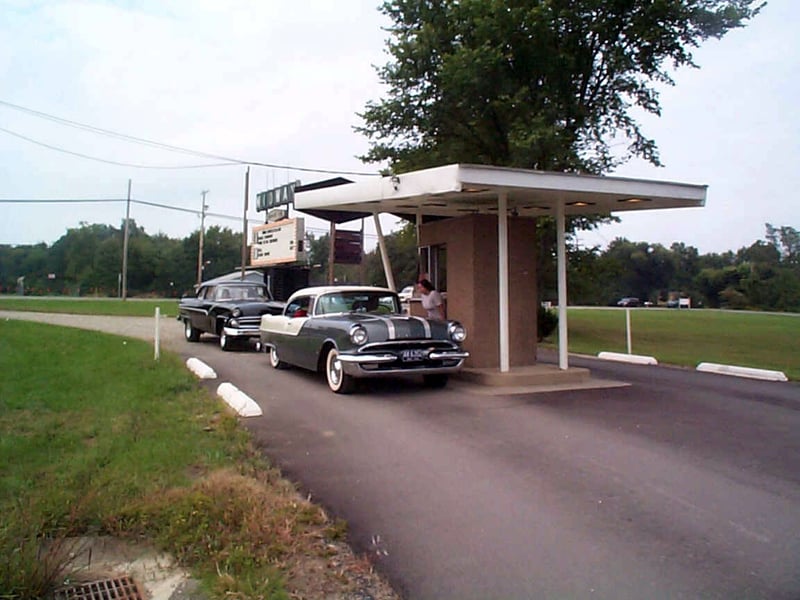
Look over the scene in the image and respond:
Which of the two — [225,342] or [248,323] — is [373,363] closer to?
[248,323]

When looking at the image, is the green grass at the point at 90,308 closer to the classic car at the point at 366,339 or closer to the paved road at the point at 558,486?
the classic car at the point at 366,339

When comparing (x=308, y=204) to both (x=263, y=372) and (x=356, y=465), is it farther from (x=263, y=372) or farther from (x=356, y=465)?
(x=356, y=465)

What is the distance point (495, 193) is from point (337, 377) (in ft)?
12.2

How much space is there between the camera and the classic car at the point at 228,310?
50.6ft

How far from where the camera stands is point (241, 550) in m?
3.74

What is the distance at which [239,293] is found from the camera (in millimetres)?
16656

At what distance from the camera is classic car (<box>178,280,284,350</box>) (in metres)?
15.4

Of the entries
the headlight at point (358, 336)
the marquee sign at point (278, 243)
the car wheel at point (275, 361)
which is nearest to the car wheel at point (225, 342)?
the car wheel at point (275, 361)

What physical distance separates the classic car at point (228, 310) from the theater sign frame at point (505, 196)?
398cm

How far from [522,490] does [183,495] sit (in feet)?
8.13

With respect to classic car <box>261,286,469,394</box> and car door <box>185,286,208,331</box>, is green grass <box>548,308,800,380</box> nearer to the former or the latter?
classic car <box>261,286,469,394</box>

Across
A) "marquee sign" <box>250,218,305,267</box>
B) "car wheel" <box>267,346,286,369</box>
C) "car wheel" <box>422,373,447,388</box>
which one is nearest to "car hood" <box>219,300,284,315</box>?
"car wheel" <box>267,346,286,369</box>

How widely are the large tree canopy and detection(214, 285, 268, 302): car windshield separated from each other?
6621 mm

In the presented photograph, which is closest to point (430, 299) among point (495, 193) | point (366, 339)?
point (495, 193)
